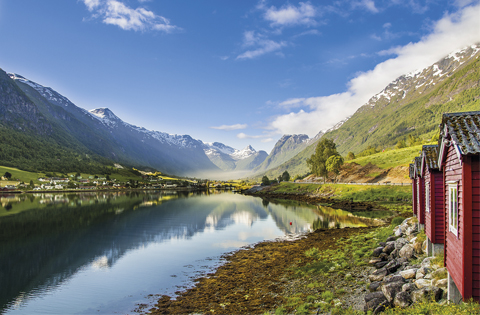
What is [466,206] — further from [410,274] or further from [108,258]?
[108,258]

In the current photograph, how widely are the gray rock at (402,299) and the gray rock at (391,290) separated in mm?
432

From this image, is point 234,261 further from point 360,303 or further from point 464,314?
point 464,314

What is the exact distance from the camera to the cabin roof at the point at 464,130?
10719 mm

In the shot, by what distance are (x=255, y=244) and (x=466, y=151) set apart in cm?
3286

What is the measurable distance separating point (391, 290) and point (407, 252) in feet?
25.5

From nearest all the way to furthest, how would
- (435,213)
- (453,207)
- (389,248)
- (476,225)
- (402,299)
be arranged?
1. (476,225)
2. (402,299)
3. (453,207)
4. (435,213)
5. (389,248)

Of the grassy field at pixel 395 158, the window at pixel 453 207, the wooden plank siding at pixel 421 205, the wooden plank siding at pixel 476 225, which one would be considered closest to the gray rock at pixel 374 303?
the wooden plank siding at pixel 476 225

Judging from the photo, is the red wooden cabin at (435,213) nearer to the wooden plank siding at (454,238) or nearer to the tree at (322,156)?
the wooden plank siding at (454,238)

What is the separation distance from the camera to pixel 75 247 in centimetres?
4019

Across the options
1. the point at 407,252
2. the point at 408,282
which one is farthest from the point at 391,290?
the point at 407,252

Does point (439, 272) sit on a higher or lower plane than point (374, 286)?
higher

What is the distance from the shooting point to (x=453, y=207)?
13398mm

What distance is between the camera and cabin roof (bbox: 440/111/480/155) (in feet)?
35.2

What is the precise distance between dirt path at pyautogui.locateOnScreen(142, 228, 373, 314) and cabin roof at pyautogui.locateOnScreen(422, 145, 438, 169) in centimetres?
998
